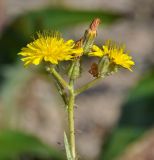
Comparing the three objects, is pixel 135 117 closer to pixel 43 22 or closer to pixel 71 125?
pixel 43 22

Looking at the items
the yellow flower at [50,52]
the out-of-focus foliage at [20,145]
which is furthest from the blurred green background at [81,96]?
the yellow flower at [50,52]

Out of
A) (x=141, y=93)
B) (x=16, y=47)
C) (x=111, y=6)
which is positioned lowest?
(x=141, y=93)

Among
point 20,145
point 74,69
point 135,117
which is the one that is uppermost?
point 74,69

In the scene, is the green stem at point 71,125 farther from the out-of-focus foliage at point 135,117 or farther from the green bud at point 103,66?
the out-of-focus foliage at point 135,117

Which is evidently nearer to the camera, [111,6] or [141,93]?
[141,93]

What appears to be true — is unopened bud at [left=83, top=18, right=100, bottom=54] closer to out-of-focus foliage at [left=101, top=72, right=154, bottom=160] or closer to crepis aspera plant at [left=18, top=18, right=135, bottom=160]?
crepis aspera plant at [left=18, top=18, right=135, bottom=160]

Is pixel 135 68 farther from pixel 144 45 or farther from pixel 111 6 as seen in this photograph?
pixel 111 6

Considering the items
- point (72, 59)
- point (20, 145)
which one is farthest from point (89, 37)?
point (20, 145)

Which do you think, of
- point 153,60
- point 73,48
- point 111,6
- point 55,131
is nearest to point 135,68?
point 153,60
